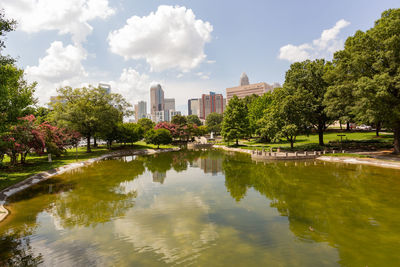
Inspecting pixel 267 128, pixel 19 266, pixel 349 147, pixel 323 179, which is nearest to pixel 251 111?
pixel 267 128

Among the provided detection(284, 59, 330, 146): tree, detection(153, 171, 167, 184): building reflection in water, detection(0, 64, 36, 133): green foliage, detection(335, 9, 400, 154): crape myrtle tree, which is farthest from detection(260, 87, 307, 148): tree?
detection(0, 64, 36, 133): green foliage

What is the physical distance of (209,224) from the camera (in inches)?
465

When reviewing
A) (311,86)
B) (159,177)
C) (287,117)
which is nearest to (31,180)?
(159,177)

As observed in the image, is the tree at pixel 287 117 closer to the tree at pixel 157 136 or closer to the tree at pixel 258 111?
the tree at pixel 258 111

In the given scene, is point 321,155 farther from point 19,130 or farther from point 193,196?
point 19,130

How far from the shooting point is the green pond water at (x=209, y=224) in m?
8.73

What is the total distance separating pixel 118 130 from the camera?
53.6m

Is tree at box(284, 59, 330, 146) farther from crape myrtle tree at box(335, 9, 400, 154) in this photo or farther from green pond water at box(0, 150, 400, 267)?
green pond water at box(0, 150, 400, 267)

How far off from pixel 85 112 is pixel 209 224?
149 ft

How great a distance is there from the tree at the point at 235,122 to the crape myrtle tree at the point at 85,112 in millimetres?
30961

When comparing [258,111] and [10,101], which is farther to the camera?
[258,111]

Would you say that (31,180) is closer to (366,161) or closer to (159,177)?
(159,177)

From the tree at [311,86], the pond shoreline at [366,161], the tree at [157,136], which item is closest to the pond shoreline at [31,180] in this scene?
the tree at [157,136]

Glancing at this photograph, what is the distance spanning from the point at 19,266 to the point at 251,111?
67.9 meters
